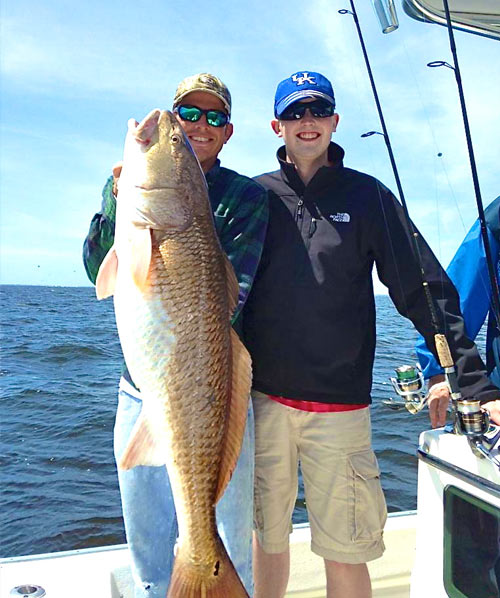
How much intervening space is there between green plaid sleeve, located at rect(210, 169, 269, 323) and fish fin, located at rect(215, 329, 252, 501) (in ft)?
1.06

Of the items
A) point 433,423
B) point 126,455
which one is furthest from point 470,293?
point 126,455

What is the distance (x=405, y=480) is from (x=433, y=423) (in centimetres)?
617

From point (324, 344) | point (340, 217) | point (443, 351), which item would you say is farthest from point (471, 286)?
point (324, 344)

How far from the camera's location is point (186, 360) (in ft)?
7.30

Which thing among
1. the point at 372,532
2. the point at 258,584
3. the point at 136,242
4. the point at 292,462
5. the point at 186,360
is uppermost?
the point at 136,242

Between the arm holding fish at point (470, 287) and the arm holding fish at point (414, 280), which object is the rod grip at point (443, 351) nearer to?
the arm holding fish at point (414, 280)

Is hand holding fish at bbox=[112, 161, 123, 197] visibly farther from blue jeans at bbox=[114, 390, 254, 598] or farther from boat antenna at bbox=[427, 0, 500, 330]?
boat antenna at bbox=[427, 0, 500, 330]

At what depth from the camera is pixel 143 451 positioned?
7.39ft

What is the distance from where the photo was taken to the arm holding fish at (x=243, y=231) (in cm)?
274

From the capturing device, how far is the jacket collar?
3.11 m

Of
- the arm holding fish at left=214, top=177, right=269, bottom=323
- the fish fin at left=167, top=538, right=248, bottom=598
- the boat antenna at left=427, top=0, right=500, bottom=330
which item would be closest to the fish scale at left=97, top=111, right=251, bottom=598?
the fish fin at left=167, top=538, right=248, bottom=598

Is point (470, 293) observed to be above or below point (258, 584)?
above

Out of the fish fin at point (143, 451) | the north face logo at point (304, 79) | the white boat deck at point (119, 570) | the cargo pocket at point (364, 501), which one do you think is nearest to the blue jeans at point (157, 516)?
the fish fin at point (143, 451)

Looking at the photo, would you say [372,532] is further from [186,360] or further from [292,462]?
[186,360]
